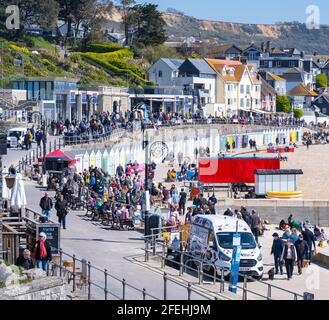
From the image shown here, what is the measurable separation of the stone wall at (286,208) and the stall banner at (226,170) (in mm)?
7590

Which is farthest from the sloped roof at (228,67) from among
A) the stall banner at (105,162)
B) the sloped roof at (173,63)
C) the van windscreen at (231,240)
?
the van windscreen at (231,240)

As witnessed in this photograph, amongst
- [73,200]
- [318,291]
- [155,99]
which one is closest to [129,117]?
[155,99]

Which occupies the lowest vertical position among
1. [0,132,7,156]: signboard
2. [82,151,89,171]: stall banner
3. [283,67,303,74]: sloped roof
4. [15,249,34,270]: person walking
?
[15,249,34,270]: person walking

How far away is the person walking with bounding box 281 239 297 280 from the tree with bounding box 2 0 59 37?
216 ft

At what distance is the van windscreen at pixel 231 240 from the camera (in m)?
20.4

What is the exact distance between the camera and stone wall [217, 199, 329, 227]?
105 ft

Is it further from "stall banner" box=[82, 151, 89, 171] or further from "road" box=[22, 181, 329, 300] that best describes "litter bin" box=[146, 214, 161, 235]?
"stall banner" box=[82, 151, 89, 171]

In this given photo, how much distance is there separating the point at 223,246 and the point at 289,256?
1.60m

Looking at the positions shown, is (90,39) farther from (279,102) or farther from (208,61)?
(279,102)

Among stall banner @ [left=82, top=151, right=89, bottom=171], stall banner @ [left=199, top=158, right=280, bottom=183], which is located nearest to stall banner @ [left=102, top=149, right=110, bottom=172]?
stall banner @ [left=82, top=151, right=89, bottom=171]

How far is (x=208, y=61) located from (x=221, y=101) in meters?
4.27

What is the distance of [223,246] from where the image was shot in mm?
20344

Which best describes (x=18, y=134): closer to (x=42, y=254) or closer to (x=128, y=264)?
(x=128, y=264)

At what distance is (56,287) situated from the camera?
14.1 metres
